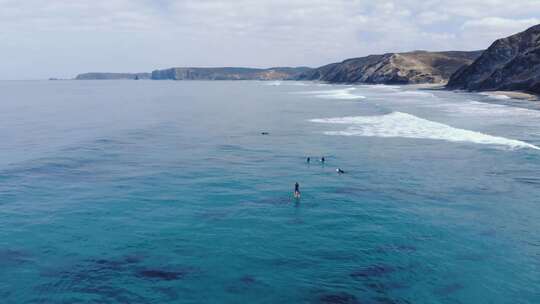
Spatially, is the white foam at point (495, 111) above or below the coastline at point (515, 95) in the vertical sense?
below

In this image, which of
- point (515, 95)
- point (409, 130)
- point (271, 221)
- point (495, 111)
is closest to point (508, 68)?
point (515, 95)

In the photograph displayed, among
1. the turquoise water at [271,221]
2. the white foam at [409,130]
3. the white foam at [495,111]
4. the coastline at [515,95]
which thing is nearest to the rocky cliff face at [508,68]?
the coastline at [515,95]

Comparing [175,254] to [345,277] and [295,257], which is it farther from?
[345,277]

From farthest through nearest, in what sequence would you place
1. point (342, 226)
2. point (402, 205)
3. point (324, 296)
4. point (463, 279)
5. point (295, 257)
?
point (402, 205)
point (342, 226)
point (295, 257)
point (463, 279)
point (324, 296)

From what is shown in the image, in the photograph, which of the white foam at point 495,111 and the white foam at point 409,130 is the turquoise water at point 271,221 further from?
the white foam at point 495,111

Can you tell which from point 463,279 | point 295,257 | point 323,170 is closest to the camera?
point 463,279

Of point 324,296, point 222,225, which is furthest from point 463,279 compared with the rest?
point 222,225

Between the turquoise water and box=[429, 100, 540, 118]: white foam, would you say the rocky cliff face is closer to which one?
box=[429, 100, 540, 118]: white foam
